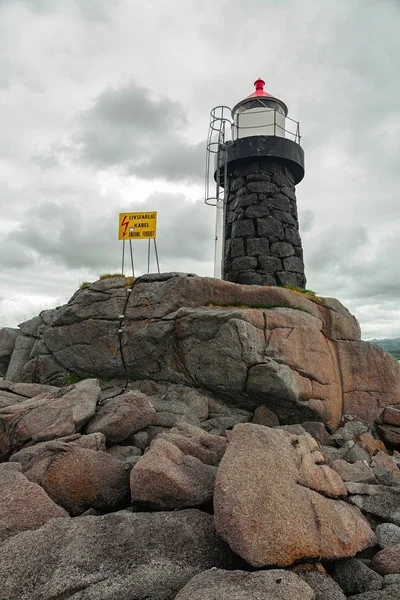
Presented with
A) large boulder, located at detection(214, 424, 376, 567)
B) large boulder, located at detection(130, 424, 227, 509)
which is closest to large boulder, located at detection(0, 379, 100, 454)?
large boulder, located at detection(130, 424, 227, 509)

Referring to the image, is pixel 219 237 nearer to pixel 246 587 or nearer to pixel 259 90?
pixel 259 90

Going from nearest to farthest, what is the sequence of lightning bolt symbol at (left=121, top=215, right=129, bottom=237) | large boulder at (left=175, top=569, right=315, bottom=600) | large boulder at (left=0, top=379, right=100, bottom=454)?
large boulder at (left=175, top=569, right=315, bottom=600), large boulder at (left=0, top=379, right=100, bottom=454), lightning bolt symbol at (left=121, top=215, right=129, bottom=237)

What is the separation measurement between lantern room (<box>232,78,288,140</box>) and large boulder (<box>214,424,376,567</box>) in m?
16.6

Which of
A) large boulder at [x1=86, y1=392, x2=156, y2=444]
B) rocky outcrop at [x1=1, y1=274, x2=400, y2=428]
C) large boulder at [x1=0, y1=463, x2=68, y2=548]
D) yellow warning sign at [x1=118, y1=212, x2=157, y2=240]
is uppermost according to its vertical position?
yellow warning sign at [x1=118, y1=212, x2=157, y2=240]

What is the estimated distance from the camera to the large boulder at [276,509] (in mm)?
4730

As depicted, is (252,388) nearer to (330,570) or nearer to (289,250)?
(330,570)

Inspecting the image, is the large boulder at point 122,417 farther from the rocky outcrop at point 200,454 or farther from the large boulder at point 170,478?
the large boulder at point 170,478

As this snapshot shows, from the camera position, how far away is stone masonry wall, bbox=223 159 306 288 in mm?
18219

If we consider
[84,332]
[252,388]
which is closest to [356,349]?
[252,388]

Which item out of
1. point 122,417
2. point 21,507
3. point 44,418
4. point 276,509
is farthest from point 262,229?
point 21,507

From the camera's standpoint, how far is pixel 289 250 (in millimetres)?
18688

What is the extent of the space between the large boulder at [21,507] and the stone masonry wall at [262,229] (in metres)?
13.1

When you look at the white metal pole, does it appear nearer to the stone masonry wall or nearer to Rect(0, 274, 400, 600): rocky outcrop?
the stone masonry wall

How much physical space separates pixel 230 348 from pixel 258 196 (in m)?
9.57
